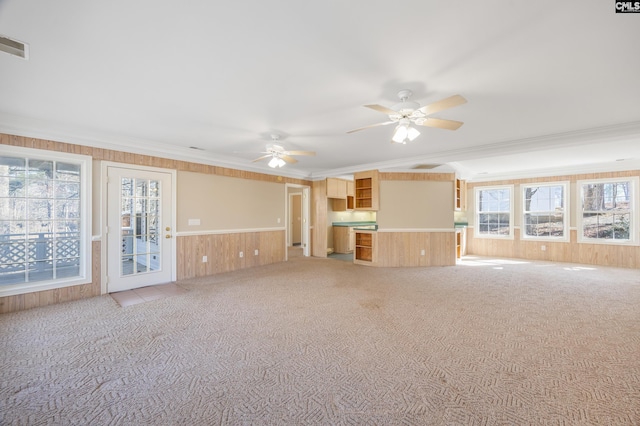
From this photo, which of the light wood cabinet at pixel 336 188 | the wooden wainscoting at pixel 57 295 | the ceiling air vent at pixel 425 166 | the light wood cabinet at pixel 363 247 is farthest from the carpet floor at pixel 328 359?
the light wood cabinet at pixel 336 188

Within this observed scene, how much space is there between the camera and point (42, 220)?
3648 millimetres

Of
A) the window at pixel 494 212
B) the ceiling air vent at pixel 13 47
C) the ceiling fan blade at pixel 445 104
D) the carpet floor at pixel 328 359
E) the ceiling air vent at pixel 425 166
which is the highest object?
the ceiling air vent at pixel 13 47

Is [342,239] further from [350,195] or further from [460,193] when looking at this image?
[460,193]

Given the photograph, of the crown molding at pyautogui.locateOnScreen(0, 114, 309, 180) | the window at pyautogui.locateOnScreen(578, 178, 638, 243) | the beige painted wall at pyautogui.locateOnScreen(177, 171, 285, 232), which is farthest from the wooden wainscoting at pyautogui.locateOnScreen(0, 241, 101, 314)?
the window at pyautogui.locateOnScreen(578, 178, 638, 243)

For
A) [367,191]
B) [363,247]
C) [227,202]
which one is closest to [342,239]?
[363,247]

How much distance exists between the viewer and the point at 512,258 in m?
7.54

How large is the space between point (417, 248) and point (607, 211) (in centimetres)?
466

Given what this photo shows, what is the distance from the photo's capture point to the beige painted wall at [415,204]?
6.45 metres

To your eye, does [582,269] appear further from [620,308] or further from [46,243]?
[46,243]

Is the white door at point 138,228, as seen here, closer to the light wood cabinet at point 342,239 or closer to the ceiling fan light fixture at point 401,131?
the ceiling fan light fixture at point 401,131

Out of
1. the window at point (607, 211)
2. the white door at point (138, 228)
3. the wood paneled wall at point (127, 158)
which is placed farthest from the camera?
the window at point (607, 211)

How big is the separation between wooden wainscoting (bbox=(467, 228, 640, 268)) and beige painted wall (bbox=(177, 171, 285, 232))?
616 cm

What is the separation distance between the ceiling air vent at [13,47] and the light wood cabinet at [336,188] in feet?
20.0

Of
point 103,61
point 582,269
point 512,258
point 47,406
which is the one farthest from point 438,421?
point 512,258
